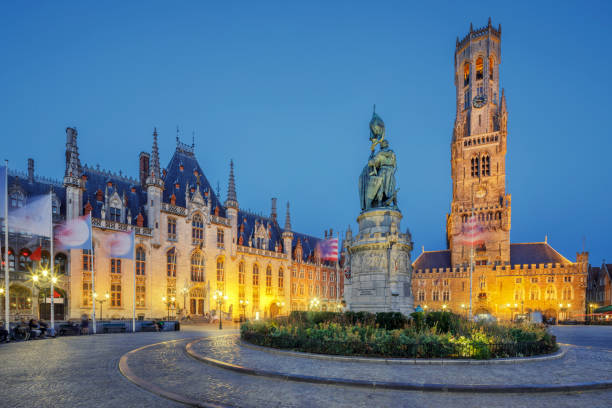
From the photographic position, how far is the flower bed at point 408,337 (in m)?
13.3

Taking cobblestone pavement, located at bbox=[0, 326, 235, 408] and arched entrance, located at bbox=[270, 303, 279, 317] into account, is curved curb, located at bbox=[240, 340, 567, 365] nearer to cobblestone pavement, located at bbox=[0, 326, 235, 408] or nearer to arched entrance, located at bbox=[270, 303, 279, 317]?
cobblestone pavement, located at bbox=[0, 326, 235, 408]

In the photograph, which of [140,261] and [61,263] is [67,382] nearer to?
[61,263]

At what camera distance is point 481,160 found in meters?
78.8

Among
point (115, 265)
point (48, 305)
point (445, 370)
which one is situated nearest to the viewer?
point (445, 370)

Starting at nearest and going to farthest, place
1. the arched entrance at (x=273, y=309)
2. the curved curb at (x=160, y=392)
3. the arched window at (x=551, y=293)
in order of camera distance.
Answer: the curved curb at (x=160, y=392) → the arched entrance at (x=273, y=309) → the arched window at (x=551, y=293)

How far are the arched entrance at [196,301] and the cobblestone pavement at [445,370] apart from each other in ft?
123

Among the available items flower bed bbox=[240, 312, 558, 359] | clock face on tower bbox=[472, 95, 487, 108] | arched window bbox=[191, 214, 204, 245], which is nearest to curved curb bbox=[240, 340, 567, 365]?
flower bed bbox=[240, 312, 558, 359]

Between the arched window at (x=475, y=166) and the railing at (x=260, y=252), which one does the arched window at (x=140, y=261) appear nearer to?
the railing at (x=260, y=252)

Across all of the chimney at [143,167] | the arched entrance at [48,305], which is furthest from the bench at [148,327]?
the chimney at [143,167]

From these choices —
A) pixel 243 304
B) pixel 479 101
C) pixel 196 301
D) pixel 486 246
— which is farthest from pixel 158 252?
pixel 479 101

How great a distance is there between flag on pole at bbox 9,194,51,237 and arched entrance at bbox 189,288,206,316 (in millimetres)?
25605

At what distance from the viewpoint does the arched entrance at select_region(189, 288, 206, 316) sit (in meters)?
49.6

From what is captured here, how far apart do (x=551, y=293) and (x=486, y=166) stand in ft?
86.4

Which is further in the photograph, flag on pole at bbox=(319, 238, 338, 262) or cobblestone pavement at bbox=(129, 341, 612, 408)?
flag on pole at bbox=(319, 238, 338, 262)
